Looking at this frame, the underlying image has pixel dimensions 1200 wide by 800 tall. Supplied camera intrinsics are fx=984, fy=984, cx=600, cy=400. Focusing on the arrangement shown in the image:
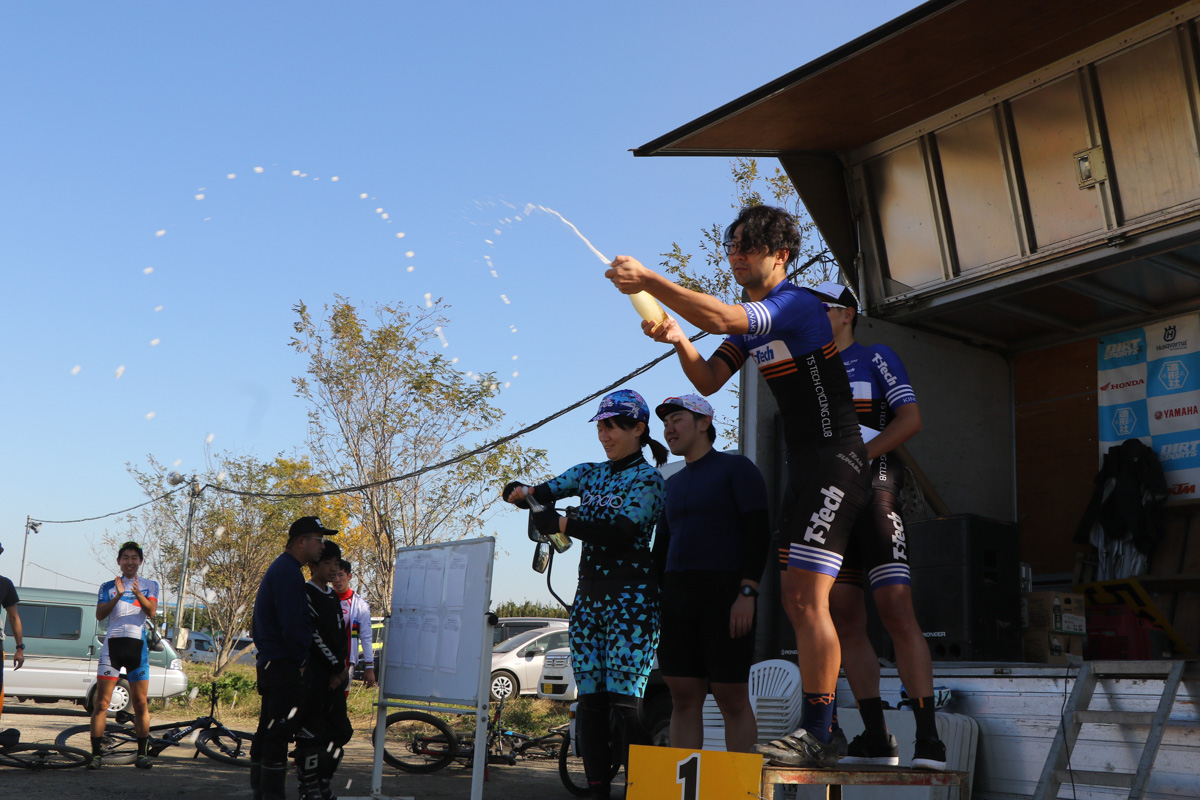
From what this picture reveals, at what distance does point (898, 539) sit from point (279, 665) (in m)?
4.03

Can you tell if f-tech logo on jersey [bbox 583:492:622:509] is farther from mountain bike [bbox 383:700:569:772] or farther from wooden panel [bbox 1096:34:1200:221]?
wooden panel [bbox 1096:34:1200:221]

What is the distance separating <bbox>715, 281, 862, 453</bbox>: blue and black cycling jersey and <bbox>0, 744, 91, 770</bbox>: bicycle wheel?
23.9 feet

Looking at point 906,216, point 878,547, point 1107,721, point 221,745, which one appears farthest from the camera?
point 221,745

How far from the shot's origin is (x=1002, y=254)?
7.25 meters

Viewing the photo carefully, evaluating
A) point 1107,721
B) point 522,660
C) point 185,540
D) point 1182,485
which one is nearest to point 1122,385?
point 1182,485

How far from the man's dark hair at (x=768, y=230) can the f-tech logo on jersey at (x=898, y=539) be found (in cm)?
104

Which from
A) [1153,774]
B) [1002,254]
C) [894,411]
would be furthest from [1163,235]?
[1153,774]

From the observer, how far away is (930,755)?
3.26 meters

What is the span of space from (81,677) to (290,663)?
11.7 m

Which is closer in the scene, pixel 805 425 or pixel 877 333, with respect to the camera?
pixel 805 425

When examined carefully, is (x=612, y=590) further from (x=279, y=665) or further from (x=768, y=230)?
(x=279, y=665)

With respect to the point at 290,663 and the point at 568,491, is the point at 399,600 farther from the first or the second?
the point at 568,491

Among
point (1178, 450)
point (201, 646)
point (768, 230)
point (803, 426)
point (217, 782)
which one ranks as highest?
point (1178, 450)

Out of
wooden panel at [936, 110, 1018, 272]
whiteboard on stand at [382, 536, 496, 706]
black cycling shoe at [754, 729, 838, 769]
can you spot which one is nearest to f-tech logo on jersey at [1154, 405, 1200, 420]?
wooden panel at [936, 110, 1018, 272]
